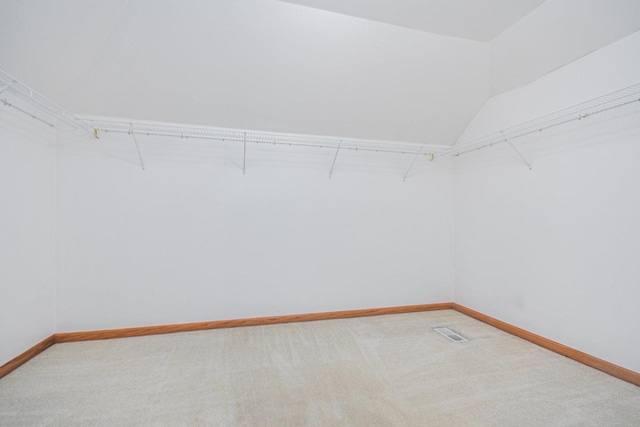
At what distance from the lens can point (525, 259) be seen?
2.34 meters

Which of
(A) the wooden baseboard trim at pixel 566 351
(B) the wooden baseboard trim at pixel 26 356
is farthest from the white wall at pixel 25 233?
(A) the wooden baseboard trim at pixel 566 351

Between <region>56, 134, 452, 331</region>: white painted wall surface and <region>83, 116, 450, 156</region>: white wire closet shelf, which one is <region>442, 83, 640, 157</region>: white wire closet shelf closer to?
<region>83, 116, 450, 156</region>: white wire closet shelf

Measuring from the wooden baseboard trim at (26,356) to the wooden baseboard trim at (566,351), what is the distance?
354cm

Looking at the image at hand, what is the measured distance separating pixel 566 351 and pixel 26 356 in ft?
12.0

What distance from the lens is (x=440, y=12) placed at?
6.27 ft

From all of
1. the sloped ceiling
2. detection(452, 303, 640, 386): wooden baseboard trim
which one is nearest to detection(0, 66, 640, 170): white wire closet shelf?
the sloped ceiling

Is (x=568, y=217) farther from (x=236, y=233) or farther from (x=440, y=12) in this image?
(x=236, y=233)


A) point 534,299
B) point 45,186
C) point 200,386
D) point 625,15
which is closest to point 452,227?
point 534,299

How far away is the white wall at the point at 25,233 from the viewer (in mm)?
1738

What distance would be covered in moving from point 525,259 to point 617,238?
2.07ft

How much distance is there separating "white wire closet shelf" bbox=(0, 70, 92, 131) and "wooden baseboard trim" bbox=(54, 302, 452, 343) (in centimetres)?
159

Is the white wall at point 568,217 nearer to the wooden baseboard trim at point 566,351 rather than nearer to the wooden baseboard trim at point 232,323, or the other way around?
the wooden baseboard trim at point 566,351

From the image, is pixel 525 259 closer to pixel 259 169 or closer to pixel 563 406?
pixel 563 406

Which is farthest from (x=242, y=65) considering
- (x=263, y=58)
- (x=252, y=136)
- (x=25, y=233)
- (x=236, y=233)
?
(x=25, y=233)
